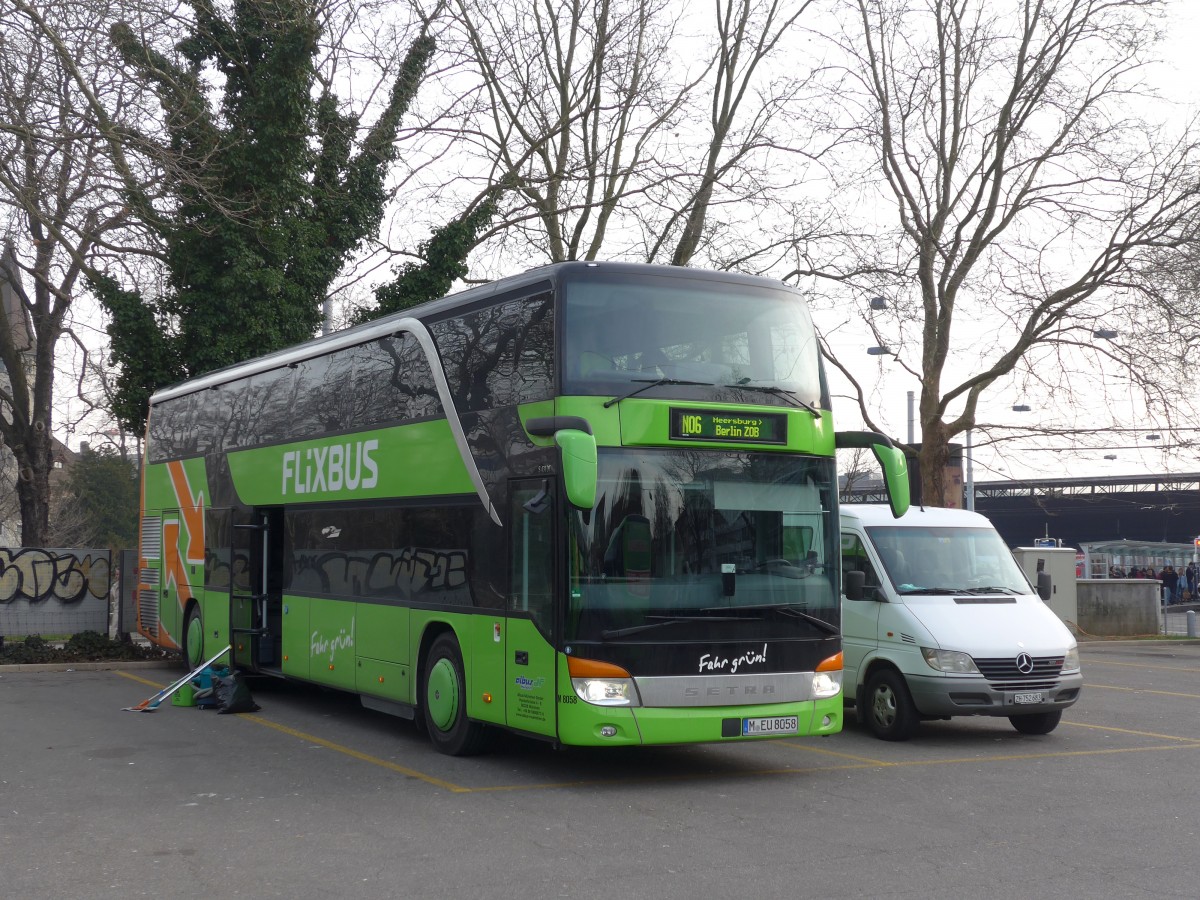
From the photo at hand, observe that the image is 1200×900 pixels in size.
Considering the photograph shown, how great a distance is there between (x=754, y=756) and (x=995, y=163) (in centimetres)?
1993

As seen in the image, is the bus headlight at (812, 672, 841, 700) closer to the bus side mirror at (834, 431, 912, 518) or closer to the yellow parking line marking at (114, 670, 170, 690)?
the bus side mirror at (834, 431, 912, 518)

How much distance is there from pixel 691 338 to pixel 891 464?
1.94m

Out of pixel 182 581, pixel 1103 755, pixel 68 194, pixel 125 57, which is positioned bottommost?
pixel 1103 755

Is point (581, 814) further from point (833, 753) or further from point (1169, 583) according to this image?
point (1169, 583)

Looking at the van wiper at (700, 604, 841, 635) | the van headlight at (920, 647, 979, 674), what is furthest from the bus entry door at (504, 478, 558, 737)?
the van headlight at (920, 647, 979, 674)

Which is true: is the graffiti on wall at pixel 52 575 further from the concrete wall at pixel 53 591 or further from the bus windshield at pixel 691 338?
the bus windshield at pixel 691 338

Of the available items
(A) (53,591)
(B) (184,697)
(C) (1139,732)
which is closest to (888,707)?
(C) (1139,732)

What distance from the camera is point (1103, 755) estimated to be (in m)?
11.9

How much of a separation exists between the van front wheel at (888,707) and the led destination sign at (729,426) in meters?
3.43

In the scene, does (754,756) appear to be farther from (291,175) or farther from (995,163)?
(995,163)

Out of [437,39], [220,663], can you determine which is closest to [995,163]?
[437,39]

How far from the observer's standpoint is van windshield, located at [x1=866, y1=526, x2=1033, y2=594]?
514 inches

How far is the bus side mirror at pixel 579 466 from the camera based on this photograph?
8.78m

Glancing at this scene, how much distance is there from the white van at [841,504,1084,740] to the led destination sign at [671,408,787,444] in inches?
113
